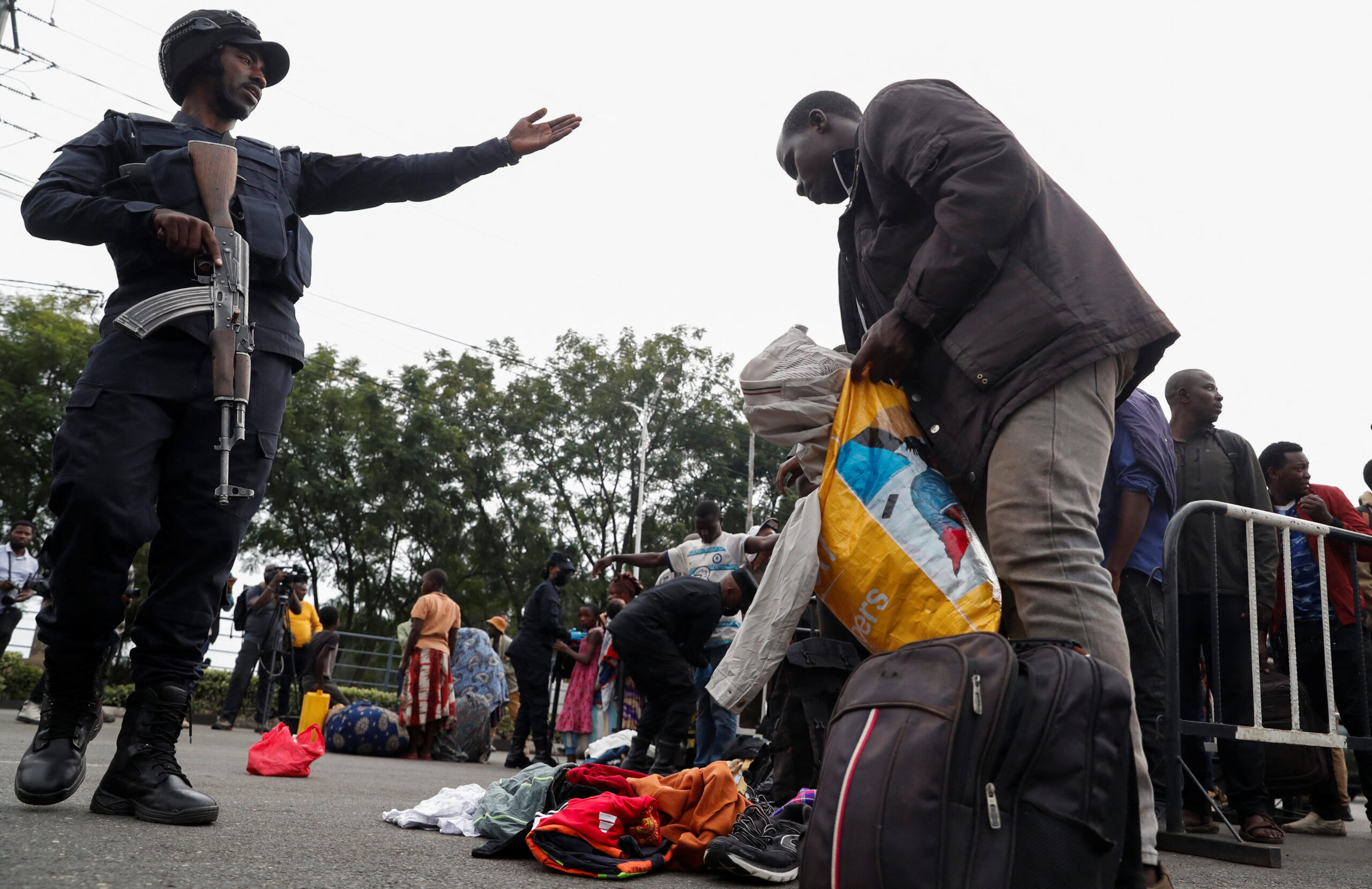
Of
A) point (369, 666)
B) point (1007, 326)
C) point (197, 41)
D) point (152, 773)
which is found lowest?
point (152, 773)

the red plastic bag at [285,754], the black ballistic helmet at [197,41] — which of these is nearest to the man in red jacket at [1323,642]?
the black ballistic helmet at [197,41]

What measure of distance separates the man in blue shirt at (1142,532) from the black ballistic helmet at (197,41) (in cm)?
341

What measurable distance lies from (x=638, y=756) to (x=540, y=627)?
3208mm

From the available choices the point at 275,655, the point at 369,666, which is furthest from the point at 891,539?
the point at 369,666

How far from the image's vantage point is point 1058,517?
2.22 metres

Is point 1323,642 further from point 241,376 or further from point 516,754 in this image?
point 516,754

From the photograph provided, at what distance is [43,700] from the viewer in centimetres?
279

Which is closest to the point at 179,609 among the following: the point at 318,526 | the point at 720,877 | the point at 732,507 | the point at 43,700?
the point at 43,700

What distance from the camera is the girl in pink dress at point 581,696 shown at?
10.8m

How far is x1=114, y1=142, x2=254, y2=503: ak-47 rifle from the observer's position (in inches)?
110

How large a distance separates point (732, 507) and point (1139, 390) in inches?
1150

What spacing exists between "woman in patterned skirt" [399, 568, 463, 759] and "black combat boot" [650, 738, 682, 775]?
395 centimetres

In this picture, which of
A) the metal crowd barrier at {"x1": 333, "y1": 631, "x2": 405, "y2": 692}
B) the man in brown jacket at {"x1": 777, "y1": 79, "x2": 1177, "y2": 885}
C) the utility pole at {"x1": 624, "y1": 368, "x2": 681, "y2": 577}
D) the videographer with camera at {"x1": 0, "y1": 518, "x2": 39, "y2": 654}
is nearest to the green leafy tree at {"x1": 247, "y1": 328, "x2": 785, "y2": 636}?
the utility pole at {"x1": 624, "y1": 368, "x2": 681, "y2": 577}

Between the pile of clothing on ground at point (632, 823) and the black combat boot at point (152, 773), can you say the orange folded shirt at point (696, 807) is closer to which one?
the pile of clothing on ground at point (632, 823)
